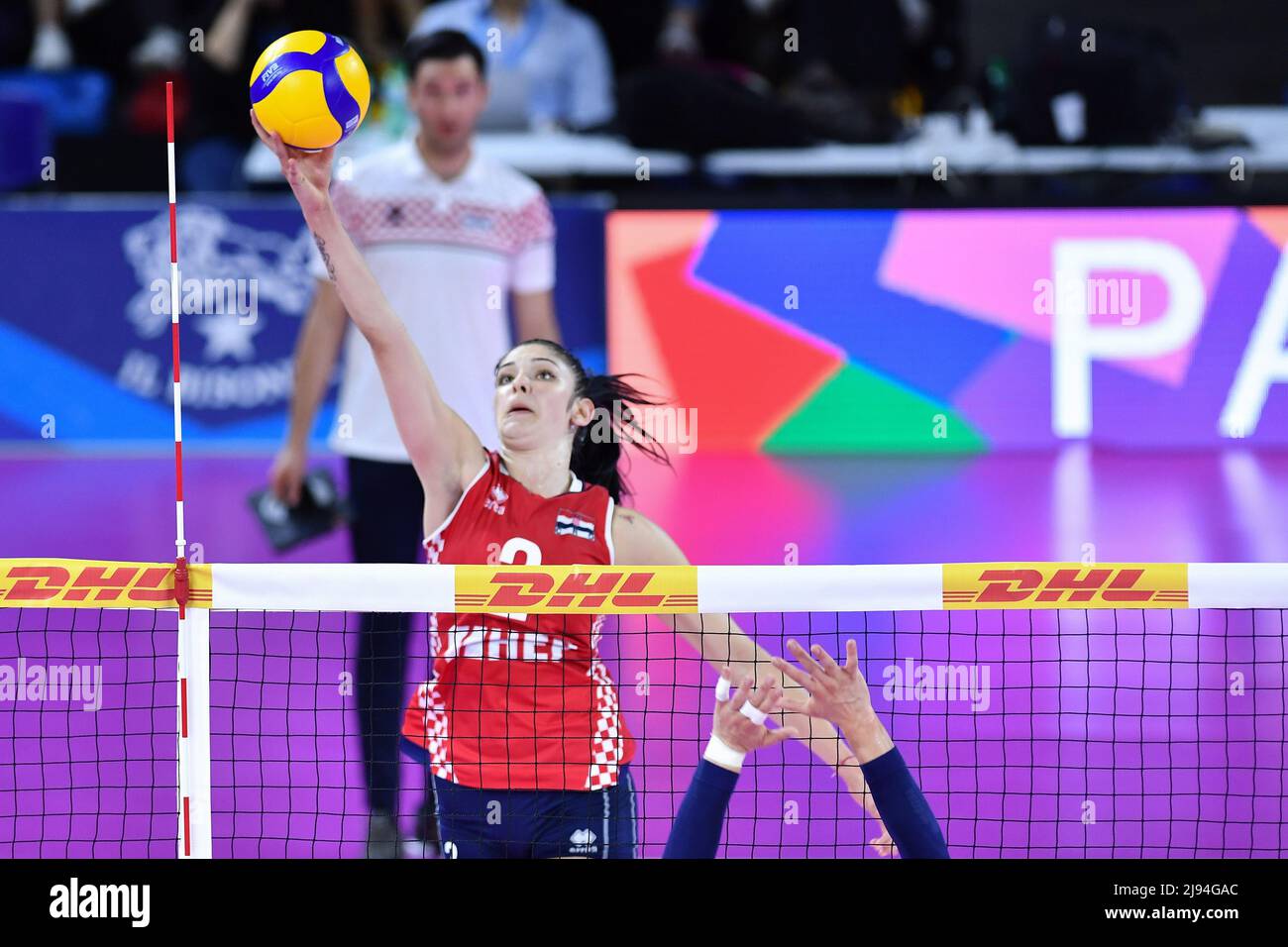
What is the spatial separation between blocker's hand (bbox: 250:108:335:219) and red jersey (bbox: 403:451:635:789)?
792 mm

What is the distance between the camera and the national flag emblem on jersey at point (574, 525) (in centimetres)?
449

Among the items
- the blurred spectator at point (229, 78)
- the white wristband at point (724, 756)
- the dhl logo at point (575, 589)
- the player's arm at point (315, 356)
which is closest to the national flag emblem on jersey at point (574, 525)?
the dhl logo at point (575, 589)

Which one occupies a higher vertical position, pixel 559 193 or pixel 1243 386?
pixel 559 193

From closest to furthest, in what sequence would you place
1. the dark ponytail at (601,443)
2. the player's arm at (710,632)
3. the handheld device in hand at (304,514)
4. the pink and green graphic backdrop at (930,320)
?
the player's arm at (710,632), the dark ponytail at (601,443), the handheld device in hand at (304,514), the pink and green graphic backdrop at (930,320)

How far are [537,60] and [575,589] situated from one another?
8.99 m

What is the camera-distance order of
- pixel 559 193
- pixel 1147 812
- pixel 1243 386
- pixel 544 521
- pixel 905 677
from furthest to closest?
pixel 559 193 → pixel 1243 386 → pixel 905 677 → pixel 1147 812 → pixel 544 521

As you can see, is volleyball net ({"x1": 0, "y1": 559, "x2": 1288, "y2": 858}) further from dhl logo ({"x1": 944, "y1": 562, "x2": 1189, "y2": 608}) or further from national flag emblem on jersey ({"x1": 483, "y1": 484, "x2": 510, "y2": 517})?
national flag emblem on jersey ({"x1": 483, "y1": 484, "x2": 510, "y2": 517})

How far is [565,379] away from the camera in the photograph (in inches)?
183

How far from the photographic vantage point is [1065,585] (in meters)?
4.31

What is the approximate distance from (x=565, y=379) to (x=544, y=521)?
402 millimetres

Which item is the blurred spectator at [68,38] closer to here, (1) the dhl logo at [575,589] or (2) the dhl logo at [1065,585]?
(1) the dhl logo at [575,589]

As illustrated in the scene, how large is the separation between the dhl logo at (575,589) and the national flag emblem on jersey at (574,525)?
0.82 feet
